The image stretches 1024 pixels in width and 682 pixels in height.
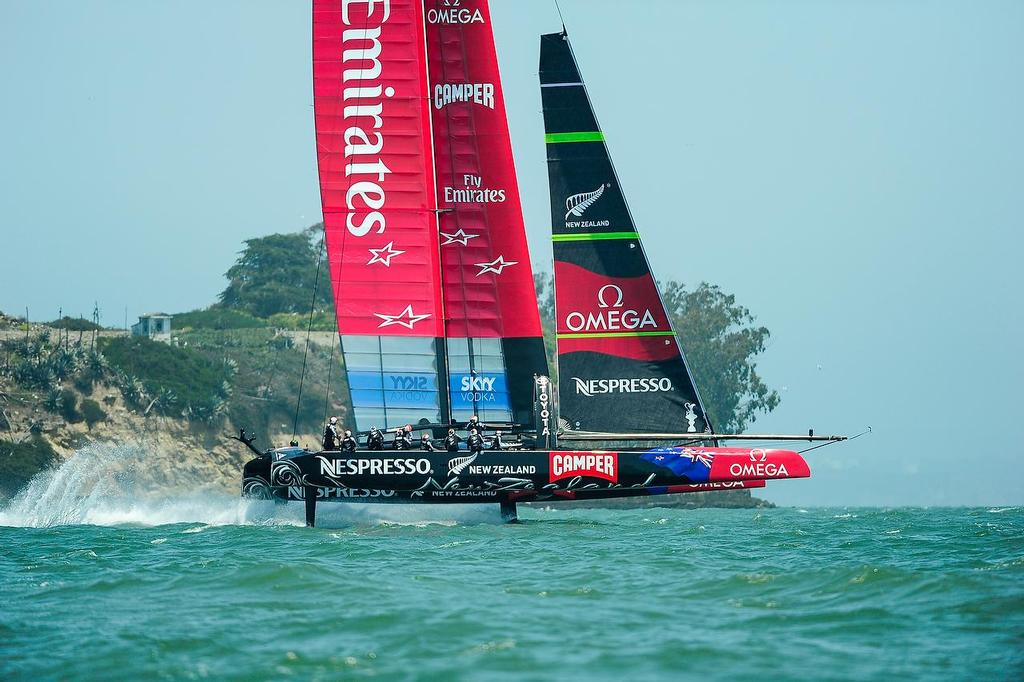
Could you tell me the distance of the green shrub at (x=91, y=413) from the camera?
2099 inches

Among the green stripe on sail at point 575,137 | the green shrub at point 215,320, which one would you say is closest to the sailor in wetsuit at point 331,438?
the green stripe on sail at point 575,137

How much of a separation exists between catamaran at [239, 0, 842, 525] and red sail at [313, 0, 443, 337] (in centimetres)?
3

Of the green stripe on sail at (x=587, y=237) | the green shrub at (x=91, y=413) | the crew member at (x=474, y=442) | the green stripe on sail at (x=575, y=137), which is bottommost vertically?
the crew member at (x=474, y=442)

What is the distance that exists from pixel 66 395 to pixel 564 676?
44851mm

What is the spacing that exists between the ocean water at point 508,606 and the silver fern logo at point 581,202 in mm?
6530

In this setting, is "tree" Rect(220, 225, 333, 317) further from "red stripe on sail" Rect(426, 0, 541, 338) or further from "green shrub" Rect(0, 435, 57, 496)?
"red stripe on sail" Rect(426, 0, 541, 338)

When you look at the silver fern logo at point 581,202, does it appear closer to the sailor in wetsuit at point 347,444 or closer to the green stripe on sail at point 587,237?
the green stripe on sail at point 587,237

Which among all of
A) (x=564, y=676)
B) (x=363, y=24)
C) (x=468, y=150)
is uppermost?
(x=363, y=24)

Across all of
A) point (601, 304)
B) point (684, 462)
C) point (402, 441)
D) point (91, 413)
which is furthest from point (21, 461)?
point (684, 462)

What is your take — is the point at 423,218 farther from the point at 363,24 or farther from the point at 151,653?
the point at 151,653

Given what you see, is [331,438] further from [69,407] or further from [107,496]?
[69,407]

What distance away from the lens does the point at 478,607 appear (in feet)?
51.5

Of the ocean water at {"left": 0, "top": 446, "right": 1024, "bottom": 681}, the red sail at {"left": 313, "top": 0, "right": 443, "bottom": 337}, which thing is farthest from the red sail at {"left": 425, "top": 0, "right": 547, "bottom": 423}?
the ocean water at {"left": 0, "top": 446, "right": 1024, "bottom": 681}

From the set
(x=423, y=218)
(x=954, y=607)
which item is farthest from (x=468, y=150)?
(x=954, y=607)
